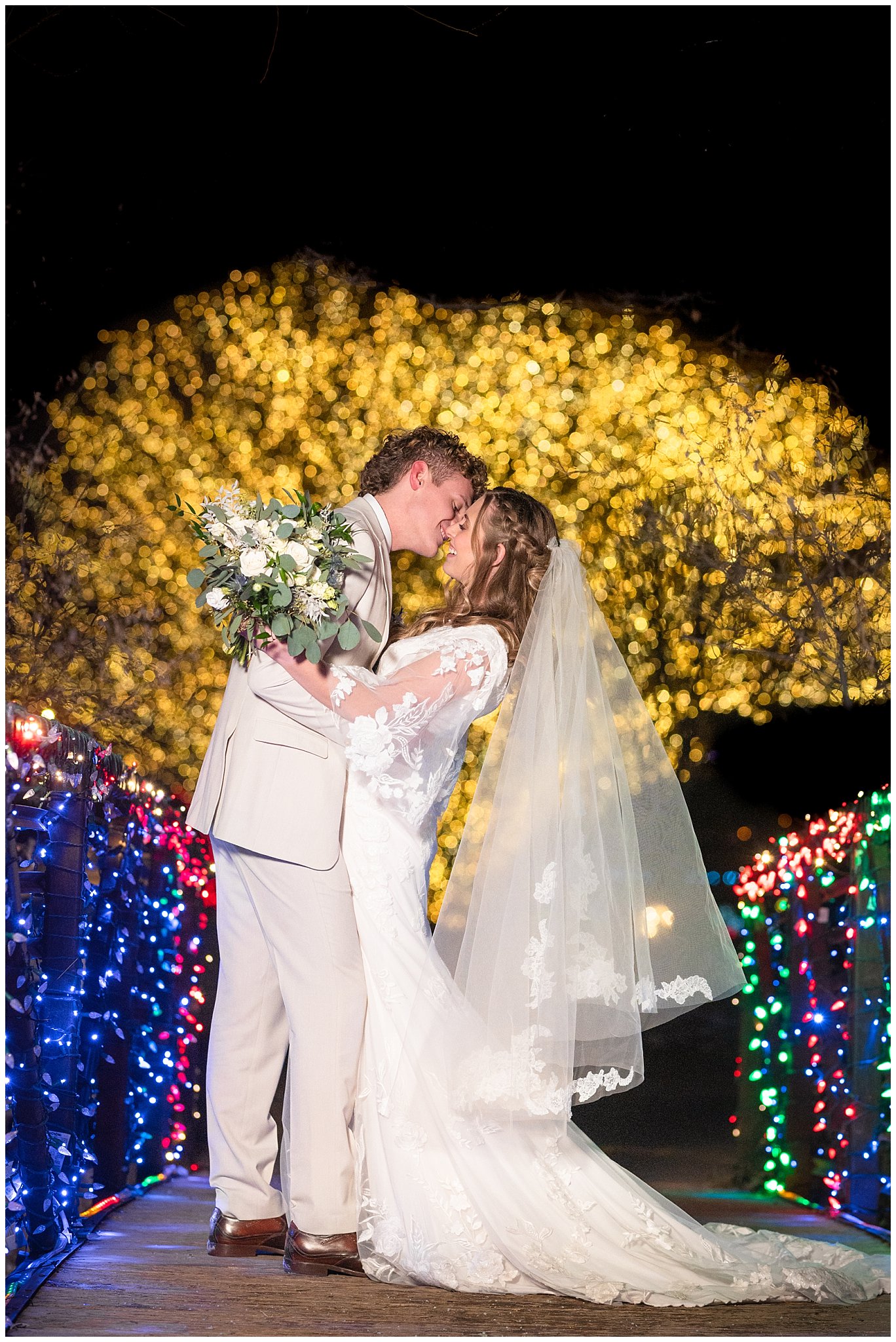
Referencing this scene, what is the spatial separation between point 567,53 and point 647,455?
67.0 inches

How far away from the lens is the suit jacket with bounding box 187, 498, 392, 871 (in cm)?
315

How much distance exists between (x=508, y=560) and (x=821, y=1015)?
2.18 meters

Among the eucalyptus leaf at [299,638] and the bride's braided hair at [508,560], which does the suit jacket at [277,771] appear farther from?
the bride's braided hair at [508,560]

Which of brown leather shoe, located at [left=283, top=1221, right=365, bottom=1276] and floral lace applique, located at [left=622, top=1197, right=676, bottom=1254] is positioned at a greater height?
floral lace applique, located at [left=622, top=1197, right=676, bottom=1254]

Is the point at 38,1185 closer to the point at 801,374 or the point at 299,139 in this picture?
the point at 299,139

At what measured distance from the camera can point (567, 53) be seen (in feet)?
16.6

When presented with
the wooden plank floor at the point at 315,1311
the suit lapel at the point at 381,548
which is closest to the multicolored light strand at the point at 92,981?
the wooden plank floor at the point at 315,1311

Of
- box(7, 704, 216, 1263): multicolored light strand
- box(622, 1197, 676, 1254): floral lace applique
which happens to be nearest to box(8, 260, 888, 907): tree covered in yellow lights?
box(7, 704, 216, 1263): multicolored light strand

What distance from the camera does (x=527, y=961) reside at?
3.01 metres

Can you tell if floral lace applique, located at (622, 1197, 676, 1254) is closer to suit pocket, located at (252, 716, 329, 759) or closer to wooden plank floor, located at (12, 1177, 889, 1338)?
wooden plank floor, located at (12, 1177, 889, 1338)

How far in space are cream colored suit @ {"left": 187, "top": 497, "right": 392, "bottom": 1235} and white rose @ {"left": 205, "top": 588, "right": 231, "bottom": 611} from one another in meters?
0.23

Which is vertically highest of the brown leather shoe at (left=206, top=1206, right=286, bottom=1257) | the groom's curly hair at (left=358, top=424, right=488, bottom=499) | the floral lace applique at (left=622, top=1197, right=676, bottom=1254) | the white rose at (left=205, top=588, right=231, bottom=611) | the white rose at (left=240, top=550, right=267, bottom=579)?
the groom's curly hair at (left=358, top=424, right=488, bottom=499)

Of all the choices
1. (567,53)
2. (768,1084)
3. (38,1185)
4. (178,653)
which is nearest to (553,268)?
(567,53)

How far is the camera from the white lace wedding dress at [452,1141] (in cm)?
279
